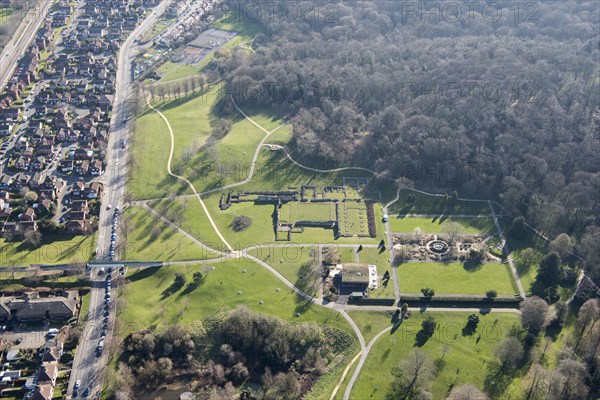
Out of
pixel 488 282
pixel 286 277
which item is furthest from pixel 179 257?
pixel 488 282

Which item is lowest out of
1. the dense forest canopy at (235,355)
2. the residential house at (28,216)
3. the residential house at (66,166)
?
the dense forest canopy at (235,355)

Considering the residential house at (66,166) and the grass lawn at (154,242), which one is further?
the residential house at (66,166)

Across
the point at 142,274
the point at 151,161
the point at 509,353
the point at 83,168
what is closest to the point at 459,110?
the point at 509,353

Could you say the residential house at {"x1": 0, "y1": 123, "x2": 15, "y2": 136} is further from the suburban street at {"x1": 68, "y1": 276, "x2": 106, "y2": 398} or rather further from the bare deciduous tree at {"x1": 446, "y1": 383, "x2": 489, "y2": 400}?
the bare deciduous tree at {"x1": 446, "y1": 383, "x2": 489, "y2": 400}

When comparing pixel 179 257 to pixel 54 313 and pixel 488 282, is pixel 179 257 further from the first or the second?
pixel 488 282

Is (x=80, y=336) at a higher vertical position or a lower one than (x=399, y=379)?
higher

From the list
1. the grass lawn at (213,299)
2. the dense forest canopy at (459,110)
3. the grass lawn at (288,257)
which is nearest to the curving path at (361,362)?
the grass lawn at (213,299)

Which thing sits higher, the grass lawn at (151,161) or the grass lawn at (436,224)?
the grass lawn at (151,161)

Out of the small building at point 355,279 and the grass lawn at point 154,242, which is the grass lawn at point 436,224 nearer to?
the small building at point 355,279
